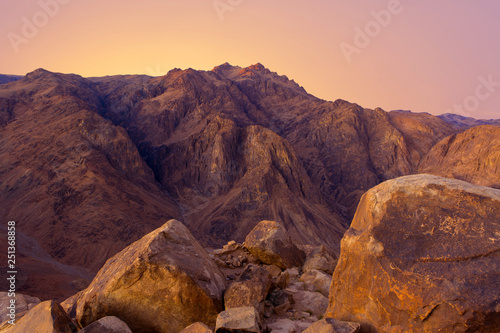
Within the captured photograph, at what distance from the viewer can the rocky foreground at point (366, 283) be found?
13.8 feet

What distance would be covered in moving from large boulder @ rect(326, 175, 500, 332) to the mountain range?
2735 cm

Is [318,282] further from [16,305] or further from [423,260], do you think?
[16,305]

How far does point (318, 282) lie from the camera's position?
9.38 m

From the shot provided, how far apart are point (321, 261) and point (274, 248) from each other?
188 cm

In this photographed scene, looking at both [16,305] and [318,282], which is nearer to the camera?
[16,305]

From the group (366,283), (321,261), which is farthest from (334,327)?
(321,261)

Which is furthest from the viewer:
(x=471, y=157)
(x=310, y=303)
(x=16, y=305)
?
(x=471, y=157)

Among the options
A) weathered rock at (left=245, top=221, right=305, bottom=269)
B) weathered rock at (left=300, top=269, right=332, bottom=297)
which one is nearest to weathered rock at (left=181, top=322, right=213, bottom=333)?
weathered rock at (left=300, top=269, right=332, bottom=297)

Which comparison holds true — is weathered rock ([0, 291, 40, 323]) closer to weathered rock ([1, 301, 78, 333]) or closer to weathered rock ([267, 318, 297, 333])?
weathered rock ([1, 301, 78, 333])

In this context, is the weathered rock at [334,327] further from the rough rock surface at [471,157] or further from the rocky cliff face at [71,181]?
the rough rock surface at [471,157]

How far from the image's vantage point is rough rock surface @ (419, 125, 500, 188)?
5150cm

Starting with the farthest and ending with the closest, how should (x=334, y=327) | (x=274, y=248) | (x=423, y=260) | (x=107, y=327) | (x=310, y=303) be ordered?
(x=274, y=248) → (x=310, y=303) → (x=107, y=327) → (x=334, y=327) → (x=423, y=260)

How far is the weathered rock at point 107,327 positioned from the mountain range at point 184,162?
24.2 meters

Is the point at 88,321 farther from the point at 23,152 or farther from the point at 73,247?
the point at 23,152
